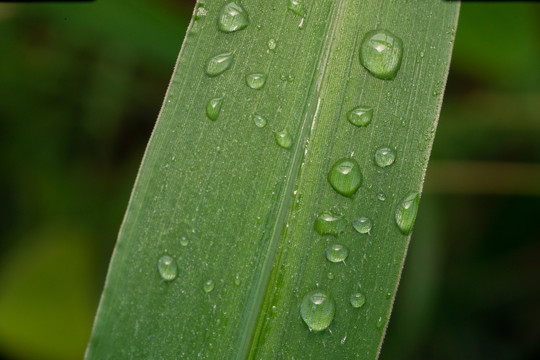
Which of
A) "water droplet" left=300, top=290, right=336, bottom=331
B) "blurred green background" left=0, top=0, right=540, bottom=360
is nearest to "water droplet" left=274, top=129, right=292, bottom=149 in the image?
"water droplet" left=300, top=290, right=336, bottom=331

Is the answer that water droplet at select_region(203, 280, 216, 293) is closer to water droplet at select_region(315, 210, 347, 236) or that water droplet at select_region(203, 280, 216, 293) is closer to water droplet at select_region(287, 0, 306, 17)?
water droplet at select_region(315, 210, 347, 236)

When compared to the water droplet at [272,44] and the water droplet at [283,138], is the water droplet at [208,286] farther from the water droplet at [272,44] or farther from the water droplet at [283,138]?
the water droplet at [272,44]

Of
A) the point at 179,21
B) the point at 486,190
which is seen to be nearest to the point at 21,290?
the point at 179,21

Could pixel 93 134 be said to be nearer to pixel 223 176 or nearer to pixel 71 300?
pixel 71 300

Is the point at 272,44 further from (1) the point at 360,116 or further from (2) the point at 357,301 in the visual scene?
(2) the point at 357,301

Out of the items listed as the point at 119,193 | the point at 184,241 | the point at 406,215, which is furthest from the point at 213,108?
the point at 119,193

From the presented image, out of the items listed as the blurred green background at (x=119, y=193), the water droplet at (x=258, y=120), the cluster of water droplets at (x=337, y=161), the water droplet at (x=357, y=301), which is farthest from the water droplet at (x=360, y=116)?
the blurred green background at (x=119, y=193)
